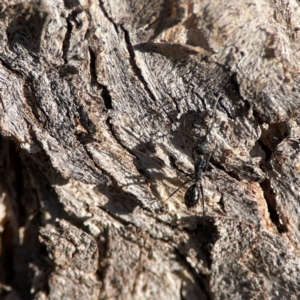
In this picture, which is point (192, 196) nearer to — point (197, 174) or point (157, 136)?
point (197, 174)

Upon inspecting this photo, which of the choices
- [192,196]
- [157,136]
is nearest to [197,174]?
[192,196]

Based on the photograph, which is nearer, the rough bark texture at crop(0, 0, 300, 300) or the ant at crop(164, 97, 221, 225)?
the rough bark texture at crop(0, 0, 300, 300)

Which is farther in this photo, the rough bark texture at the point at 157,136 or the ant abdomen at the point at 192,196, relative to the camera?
the ant abdomen at the point at 192,196

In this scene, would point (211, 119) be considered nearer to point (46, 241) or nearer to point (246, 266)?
point (246, 266)

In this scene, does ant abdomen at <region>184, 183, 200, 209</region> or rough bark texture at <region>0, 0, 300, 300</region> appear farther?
ant abdomen at <region>184, 183, 200, 209</region>

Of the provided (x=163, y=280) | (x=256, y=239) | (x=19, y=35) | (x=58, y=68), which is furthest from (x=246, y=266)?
(x=19, y=35)
